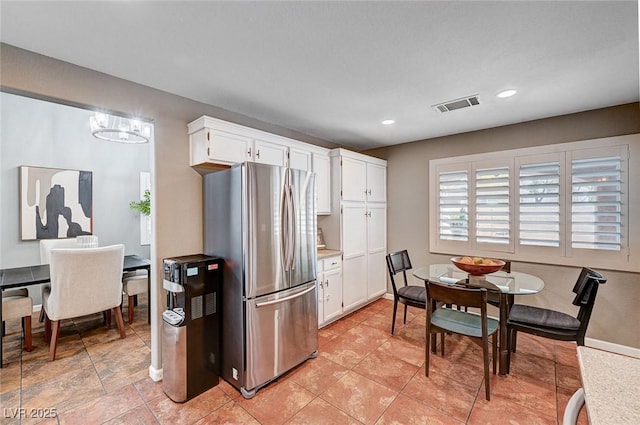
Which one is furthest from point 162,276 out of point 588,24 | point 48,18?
point 588,24

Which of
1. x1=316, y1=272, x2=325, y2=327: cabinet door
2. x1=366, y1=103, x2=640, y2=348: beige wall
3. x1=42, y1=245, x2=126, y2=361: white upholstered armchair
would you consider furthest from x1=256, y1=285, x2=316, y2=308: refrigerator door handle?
x1=366, y1=103, x2=640, y2=348: beige wall

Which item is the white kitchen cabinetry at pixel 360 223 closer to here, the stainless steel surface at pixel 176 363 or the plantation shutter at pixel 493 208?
the plantation shutter at pixel 493 208

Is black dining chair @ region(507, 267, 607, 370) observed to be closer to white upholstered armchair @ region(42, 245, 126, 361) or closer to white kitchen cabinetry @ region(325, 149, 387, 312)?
white kitchen cabinetry @ region(325, 149, 387, 312)

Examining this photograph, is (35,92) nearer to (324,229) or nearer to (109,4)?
(109,4)

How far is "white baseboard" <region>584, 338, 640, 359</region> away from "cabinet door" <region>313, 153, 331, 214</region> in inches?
123

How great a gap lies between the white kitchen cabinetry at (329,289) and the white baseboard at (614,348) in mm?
2647

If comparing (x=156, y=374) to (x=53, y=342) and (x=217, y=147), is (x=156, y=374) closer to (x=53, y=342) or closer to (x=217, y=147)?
(x=53, y=342)

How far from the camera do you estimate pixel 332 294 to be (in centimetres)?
337

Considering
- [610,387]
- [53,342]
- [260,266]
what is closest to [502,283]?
[610,387]

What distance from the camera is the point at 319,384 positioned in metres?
2.27

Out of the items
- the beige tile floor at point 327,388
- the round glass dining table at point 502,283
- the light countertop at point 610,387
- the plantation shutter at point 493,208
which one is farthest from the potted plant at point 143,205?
the light countertop at point 610,387

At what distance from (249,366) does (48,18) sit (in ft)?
8.21

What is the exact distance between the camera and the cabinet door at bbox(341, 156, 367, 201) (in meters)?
3.59

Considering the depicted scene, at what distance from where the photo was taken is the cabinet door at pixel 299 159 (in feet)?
10.1
